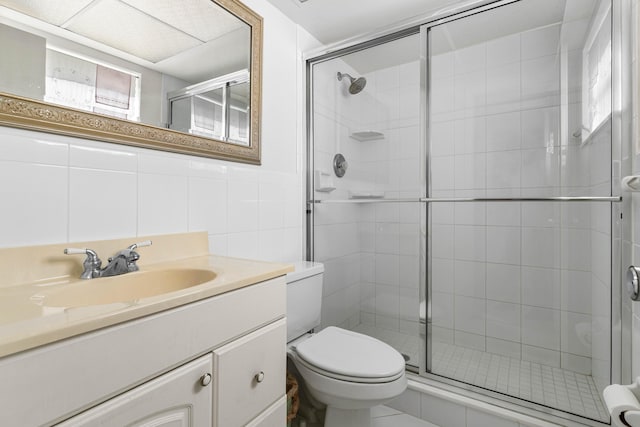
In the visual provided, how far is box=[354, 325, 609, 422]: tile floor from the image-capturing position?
132 centimetres

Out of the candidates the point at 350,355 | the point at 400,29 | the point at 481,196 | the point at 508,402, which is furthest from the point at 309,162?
the point at 508,402

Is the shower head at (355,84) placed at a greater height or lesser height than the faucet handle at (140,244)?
greater

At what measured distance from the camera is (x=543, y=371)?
150 centimetres

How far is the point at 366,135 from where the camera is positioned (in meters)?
1.92

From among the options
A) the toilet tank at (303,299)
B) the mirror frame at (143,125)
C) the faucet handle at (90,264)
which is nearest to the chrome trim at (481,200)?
the toilet tank at (303,299)

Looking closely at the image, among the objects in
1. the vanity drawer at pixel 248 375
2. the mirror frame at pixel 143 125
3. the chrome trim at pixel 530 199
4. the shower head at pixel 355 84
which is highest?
the shower head at pixel 355 84

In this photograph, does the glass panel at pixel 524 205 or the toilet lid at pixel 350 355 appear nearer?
the toilet lid at pixel 350 355

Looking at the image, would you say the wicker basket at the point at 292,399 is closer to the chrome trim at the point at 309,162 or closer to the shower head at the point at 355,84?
the chrome trim at the point at 309,162

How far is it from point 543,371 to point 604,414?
263 mm

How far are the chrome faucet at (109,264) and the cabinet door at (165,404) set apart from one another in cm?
44

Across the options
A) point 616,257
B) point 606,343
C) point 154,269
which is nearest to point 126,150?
point 154,269

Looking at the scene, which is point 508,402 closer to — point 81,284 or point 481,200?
point 481,200

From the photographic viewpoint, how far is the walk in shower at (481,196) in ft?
4.39

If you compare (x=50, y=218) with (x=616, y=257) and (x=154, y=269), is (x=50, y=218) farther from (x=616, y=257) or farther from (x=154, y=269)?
(x=616, y=257)
